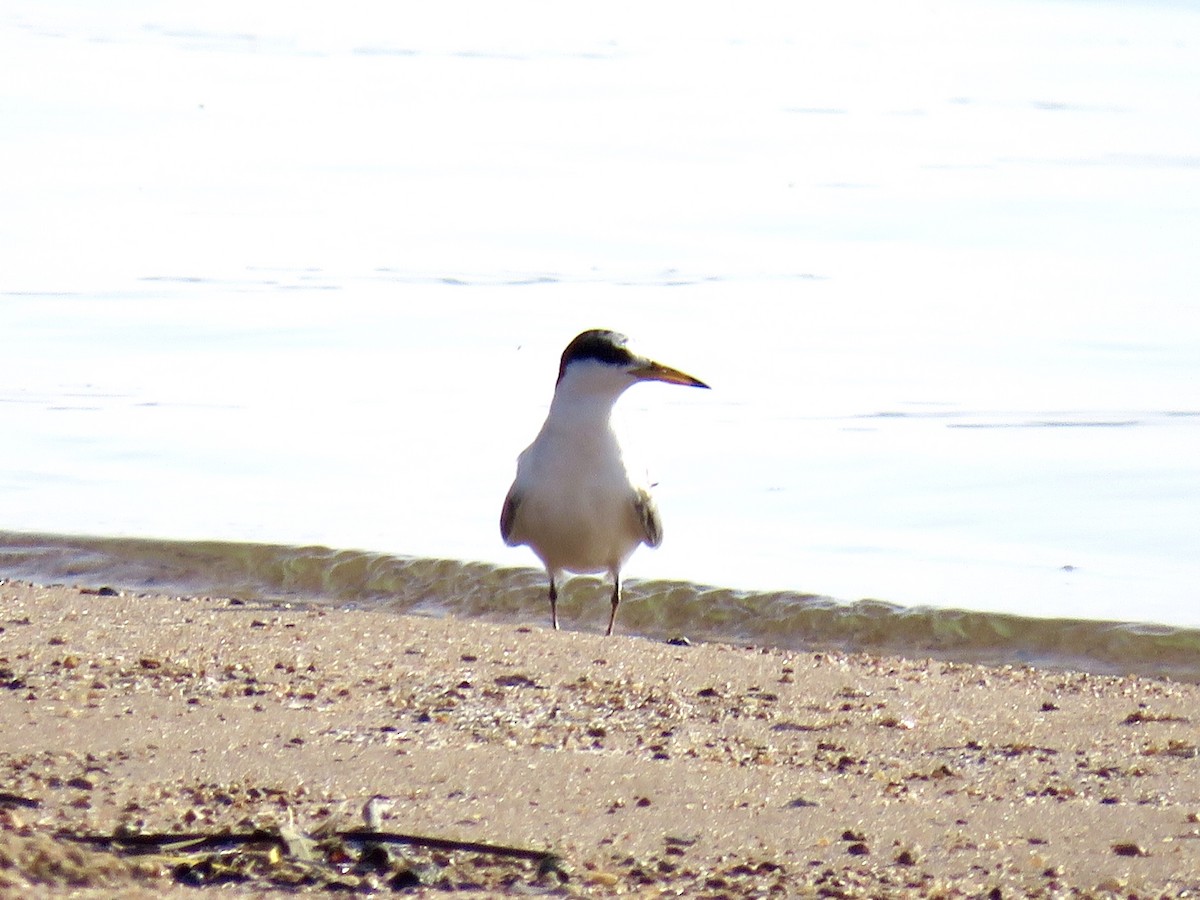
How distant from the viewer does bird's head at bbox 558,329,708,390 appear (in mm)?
7535

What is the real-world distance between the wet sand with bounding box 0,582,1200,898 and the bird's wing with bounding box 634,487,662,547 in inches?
52.8

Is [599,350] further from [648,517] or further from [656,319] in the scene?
[656,319]

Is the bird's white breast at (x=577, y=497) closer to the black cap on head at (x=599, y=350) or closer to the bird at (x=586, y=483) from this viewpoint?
the bird at (x=586, y=483)

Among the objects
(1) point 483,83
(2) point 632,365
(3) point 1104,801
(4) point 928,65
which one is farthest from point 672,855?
(4) point 928,65

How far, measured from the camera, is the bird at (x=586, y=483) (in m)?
7.34

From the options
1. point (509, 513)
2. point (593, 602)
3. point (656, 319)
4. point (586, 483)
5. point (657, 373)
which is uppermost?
point (656, 319)

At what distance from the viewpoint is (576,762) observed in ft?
14.5

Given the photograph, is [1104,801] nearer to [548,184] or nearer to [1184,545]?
[1184,545]

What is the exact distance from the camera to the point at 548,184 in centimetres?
1880

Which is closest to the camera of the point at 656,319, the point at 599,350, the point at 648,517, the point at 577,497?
the point at 577,497

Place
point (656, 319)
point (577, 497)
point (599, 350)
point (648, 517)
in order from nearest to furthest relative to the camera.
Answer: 1. point (577, 497)
2. point (648, 517)
3. point (599, 350)
4. point (656, 319)

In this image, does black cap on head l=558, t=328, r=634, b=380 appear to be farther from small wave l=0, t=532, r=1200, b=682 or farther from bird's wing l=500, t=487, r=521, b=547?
small wave l=0, t=532, r=1200, b=682

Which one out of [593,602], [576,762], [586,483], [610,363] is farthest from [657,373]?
[576,762]

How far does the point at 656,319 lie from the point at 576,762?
827 cm
